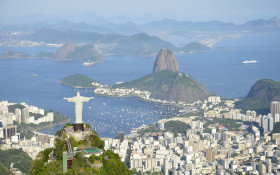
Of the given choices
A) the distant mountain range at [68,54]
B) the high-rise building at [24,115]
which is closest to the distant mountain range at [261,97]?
the high-rise building at [24,115]

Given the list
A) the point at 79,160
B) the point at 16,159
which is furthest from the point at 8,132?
the point at 79,160

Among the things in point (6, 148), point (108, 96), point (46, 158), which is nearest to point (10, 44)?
point (108, 96)

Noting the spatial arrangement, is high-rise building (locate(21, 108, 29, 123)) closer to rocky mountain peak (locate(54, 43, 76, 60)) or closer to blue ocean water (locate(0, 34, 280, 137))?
blue ocean water (locate(0, 34, 280, 137))

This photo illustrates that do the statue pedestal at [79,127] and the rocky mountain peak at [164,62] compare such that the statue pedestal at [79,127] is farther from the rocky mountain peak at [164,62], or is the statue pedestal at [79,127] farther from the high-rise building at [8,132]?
the rocky mountain peak at [164,62]

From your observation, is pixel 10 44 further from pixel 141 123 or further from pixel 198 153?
pixel 198 153

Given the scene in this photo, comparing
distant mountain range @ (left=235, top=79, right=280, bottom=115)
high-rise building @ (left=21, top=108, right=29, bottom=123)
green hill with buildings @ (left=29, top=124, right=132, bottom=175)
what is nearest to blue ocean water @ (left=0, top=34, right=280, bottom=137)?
high-rise building @ (left=21, top=108, right=29, bottom=123)
